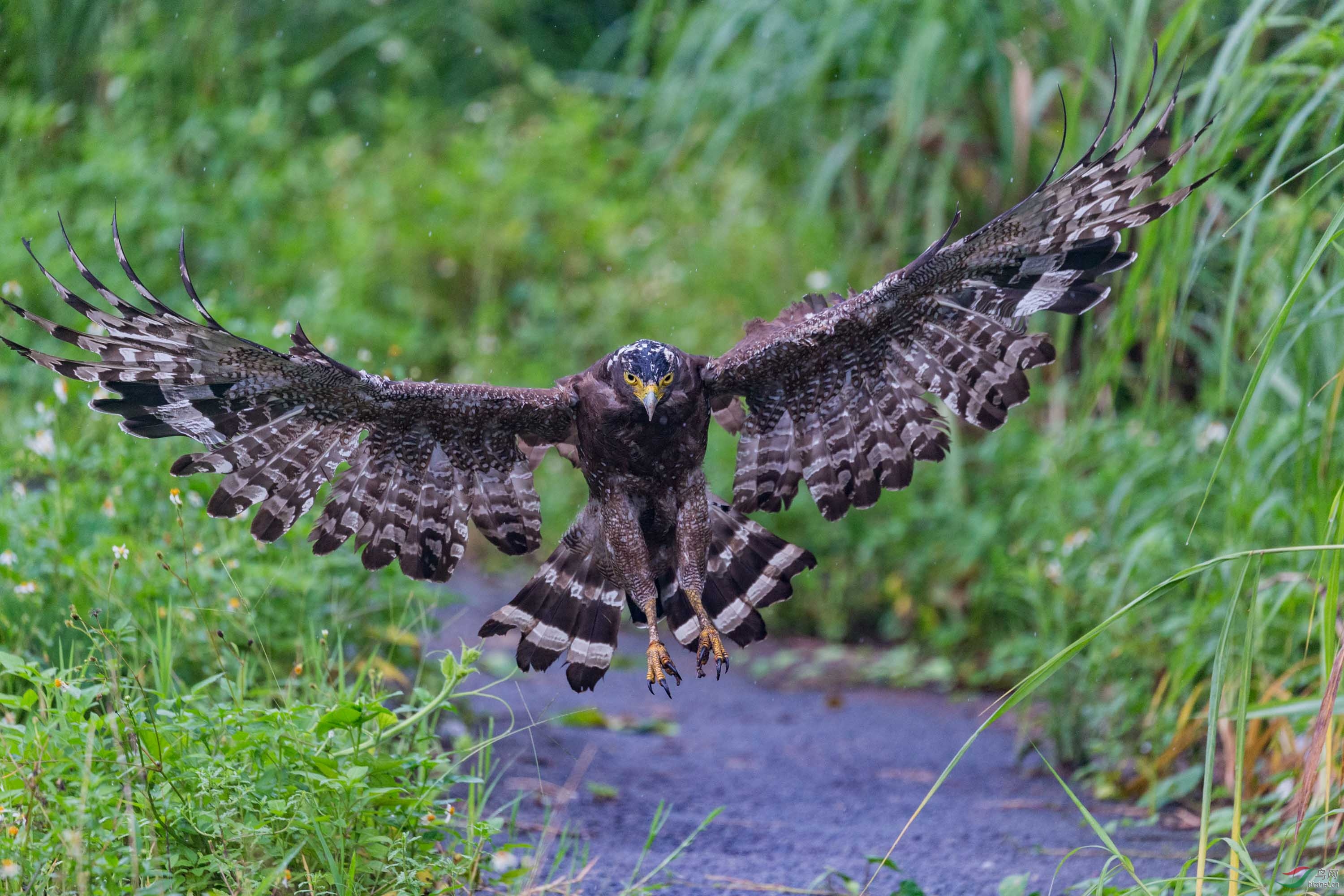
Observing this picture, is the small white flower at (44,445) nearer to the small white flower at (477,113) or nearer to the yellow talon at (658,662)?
the yellow talon at (658,662)

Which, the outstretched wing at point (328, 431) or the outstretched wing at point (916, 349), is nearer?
the outstretched wing at point (328, 431)

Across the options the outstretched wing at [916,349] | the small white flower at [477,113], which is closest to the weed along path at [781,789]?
the outstretched wing at [916,349]

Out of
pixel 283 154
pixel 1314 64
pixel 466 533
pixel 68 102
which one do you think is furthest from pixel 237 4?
pixel 1314 64

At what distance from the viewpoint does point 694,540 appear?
3381 mm

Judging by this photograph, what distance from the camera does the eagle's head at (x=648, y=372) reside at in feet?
10.1

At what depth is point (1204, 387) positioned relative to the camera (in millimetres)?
5211

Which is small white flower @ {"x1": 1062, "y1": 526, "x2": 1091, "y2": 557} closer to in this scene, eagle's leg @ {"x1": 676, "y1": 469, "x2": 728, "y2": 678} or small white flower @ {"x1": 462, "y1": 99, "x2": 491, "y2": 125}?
eagle's leg @ {"x1": 676, "y1": 469, "x2": 728, "y2": 678}

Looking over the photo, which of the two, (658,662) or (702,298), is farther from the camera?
(702,298)

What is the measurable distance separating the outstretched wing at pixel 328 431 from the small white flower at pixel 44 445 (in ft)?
1.99

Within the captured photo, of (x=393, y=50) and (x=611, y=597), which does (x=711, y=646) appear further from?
(x=393, y=50)

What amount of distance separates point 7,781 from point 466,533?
1.22m

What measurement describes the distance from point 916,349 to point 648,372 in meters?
0.73

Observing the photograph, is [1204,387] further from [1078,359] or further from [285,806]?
[285,806]

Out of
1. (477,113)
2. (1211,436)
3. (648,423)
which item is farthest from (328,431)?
(477,113)
